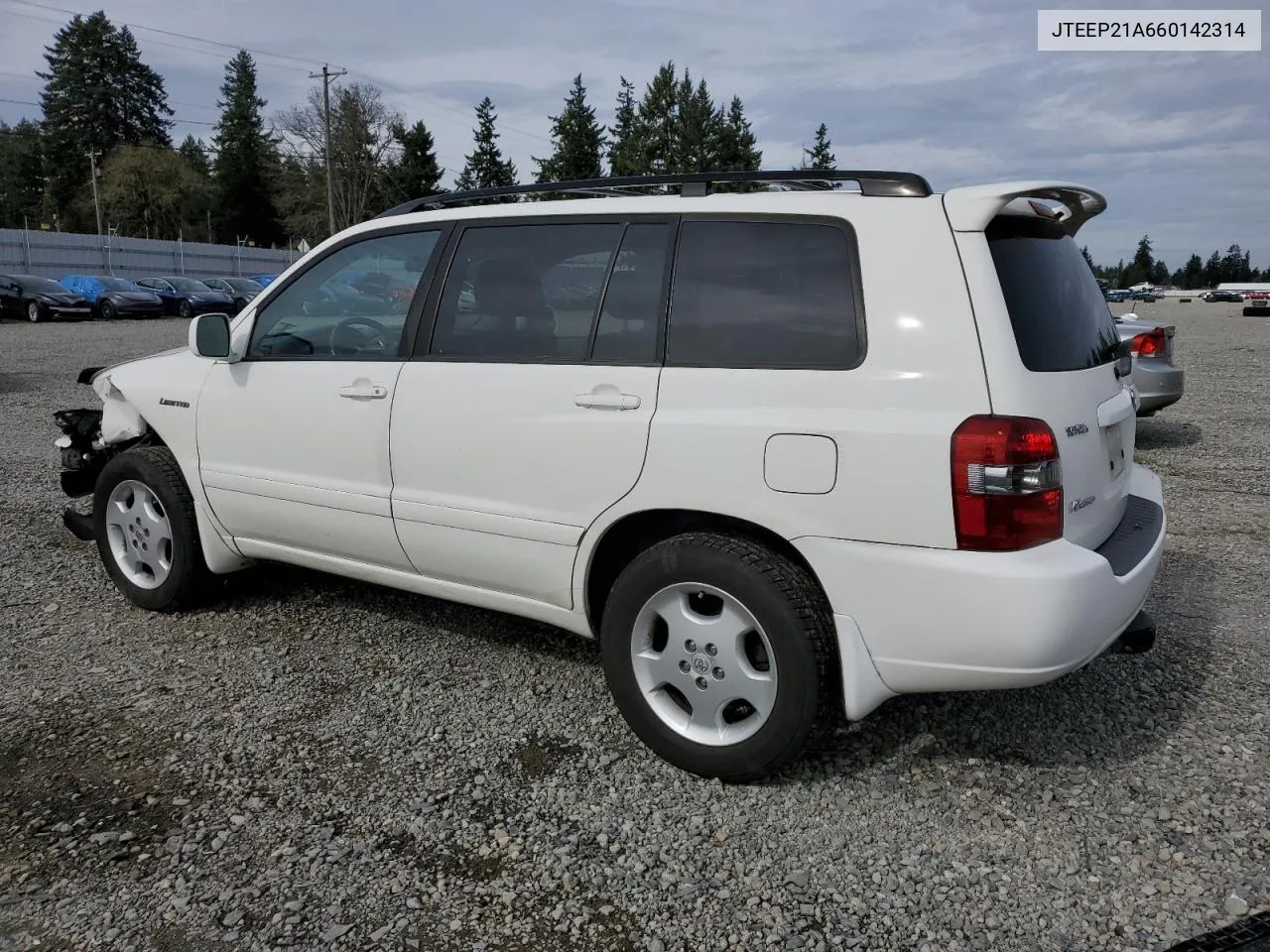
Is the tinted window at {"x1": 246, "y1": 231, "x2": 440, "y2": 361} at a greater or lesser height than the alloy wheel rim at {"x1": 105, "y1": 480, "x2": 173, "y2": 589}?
greater

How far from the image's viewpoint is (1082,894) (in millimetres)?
2648

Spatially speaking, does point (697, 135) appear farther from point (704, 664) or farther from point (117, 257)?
point (704, 664)

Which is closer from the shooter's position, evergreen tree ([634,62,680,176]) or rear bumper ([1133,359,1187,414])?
rear bumper ([1133,359,1187,414])

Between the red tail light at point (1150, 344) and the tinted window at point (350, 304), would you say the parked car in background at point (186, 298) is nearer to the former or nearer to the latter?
the red tail light at point (1150, 344)

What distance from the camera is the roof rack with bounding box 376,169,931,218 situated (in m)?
3.02

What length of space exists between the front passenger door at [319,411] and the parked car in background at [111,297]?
30.7 meters

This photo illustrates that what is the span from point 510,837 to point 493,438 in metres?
1.30

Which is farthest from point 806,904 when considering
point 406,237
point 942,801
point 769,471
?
point 406,237

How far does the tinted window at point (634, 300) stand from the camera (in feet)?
10.7

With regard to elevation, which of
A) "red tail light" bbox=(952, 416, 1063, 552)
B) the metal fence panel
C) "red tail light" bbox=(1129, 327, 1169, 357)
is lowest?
"red tail light" bbox=(952, 416, 1063, 552)

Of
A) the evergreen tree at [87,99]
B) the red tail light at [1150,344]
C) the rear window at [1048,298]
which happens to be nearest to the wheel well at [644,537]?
the rear window at [1048,298]

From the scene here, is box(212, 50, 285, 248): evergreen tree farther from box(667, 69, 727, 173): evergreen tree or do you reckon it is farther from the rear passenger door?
the rear passenger door

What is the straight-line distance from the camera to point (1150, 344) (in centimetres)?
921

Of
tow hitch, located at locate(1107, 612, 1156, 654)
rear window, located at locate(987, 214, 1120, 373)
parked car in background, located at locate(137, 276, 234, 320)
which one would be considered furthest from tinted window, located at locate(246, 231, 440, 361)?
parked car in background, located at locate(137, 276, 234, 320)
